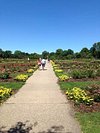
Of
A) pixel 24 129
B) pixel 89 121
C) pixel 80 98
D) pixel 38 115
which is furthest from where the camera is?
pixel 80 98

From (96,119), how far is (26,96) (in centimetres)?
Result: 487

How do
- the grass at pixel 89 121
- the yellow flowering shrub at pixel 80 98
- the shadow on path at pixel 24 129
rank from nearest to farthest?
1. the shadow on path at pixel 24 129
2. the grass at pixel 89 121
3. the yellow flowering shrub at pixel 80 98

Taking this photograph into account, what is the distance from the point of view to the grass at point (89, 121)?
7.54 metres

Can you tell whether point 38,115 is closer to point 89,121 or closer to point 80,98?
point 89,121

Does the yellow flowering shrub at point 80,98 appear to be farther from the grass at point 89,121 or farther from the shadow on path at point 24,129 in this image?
the shadow on path at point 24,129

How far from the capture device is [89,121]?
8336 mm

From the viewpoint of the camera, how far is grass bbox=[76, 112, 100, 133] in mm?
7535

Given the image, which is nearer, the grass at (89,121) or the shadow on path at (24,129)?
the shadow on path at (24,129)

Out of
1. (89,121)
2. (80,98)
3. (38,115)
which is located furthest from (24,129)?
(80,98)

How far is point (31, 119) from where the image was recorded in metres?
8.54

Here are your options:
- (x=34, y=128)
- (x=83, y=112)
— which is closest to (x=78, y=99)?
(x=83, y=112)

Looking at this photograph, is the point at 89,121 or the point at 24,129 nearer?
the point at 24,129

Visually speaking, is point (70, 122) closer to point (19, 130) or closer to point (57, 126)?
point (57, 126)

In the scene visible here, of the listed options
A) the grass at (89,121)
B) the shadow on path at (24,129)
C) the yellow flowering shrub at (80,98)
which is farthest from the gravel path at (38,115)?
the yellow flowering shrub at (80,98)
